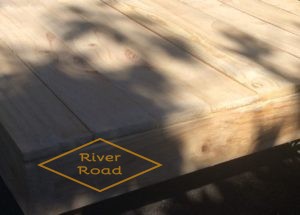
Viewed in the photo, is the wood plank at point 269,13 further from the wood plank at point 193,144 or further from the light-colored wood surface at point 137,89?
the wood plank at point 193,144

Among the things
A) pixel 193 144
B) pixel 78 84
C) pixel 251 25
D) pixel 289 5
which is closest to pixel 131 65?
pixel 78 84

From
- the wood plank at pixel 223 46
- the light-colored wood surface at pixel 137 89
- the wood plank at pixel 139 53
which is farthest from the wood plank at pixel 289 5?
the wood plank at pixel 139 53

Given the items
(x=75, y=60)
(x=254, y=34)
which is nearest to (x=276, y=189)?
(x=254, y=34)

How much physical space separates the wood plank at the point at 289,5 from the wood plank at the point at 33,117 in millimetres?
973

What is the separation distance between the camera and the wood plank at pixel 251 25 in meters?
1.38

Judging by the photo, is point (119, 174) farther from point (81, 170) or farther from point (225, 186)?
point (225, 186)

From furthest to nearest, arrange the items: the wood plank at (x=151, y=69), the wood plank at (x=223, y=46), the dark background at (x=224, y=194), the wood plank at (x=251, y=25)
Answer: the dark background at (x=224, y=194), the wood plank at (x=251, y=25), the wood plank at (x=223, y=46), the wood plank at (x=151, y=69)

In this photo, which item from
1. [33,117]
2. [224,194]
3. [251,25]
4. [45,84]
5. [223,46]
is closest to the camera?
[33,117]

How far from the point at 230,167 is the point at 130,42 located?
1.08 m

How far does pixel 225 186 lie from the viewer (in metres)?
2.09

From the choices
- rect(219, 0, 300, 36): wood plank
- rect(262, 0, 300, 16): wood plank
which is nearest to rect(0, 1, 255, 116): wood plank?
rect(219, 0, 300, 36): wood plank

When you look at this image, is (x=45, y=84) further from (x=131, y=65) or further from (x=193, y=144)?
(x=193, y=144)

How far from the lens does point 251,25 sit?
1.51 metres

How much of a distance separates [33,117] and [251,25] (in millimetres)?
819
